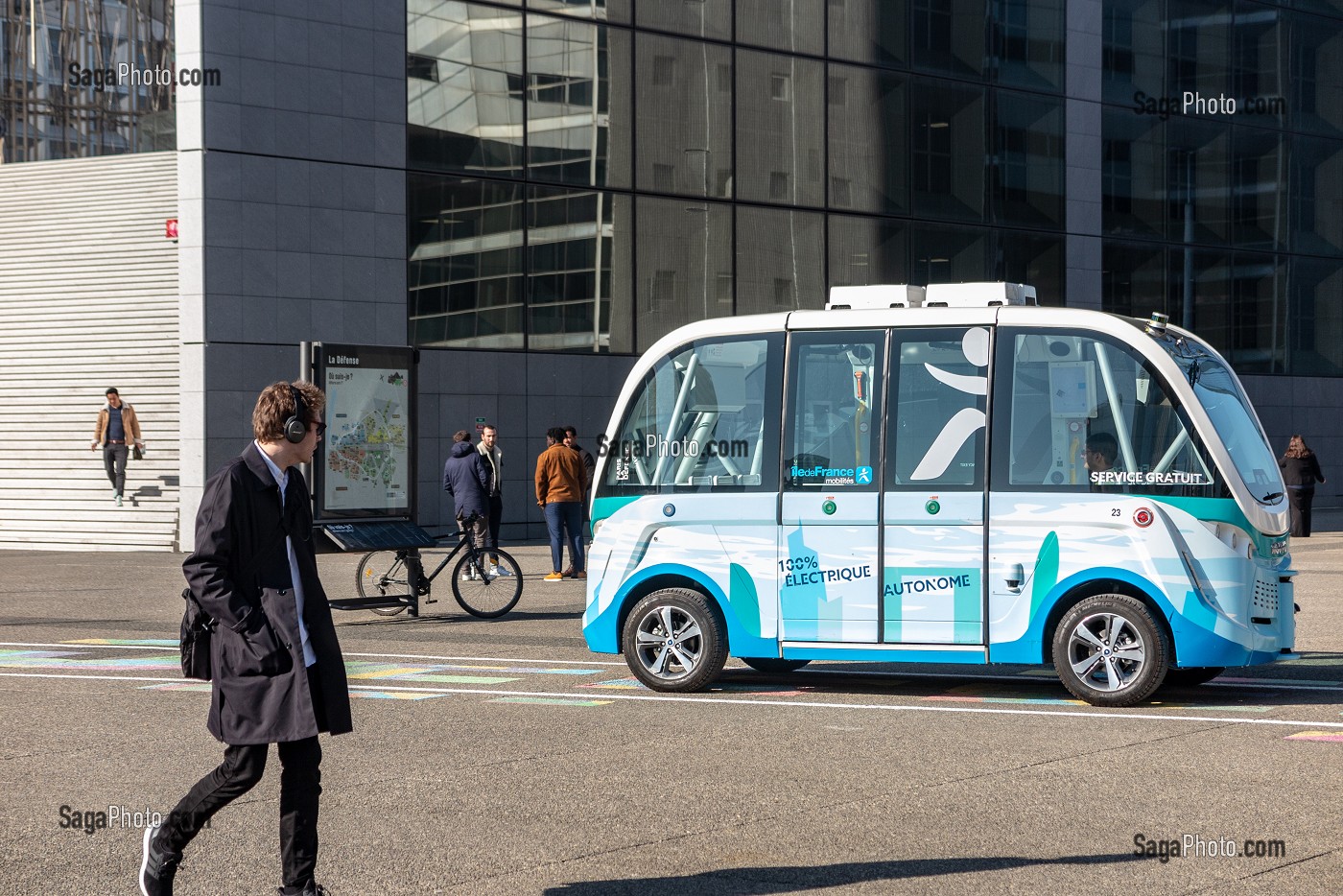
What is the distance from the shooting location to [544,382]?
1103 inches

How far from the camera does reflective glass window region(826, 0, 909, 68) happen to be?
3109 cm

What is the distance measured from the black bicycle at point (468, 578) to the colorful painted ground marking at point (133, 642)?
2.32m

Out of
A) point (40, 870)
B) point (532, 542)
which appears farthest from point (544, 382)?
point (40, 870)

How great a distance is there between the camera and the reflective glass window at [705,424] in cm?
1074

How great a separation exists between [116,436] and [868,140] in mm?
14524

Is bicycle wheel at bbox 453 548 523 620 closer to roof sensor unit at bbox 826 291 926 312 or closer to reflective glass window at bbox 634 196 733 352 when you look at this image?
roof sensor unit at bbox 826 291 926 312

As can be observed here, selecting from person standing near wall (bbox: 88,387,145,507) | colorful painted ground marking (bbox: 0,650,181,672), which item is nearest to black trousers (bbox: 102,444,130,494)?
person standing near wall (bbox: 88,387,145,507)

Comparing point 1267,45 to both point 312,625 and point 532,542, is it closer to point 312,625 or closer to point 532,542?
point 532,542

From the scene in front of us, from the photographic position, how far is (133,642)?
13.8 meters

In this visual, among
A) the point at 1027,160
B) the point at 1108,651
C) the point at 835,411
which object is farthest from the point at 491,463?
the point at 1027,160

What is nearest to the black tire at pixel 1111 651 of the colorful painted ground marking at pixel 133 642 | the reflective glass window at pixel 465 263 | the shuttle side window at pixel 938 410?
the shuttle side window at pixel 938 410

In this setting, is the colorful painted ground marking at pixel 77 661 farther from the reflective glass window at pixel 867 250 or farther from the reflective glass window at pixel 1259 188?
the reflective glass window at pixel 1259 188

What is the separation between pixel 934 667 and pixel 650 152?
1808cm

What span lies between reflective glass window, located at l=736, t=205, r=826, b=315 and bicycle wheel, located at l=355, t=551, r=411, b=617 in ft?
48.3
